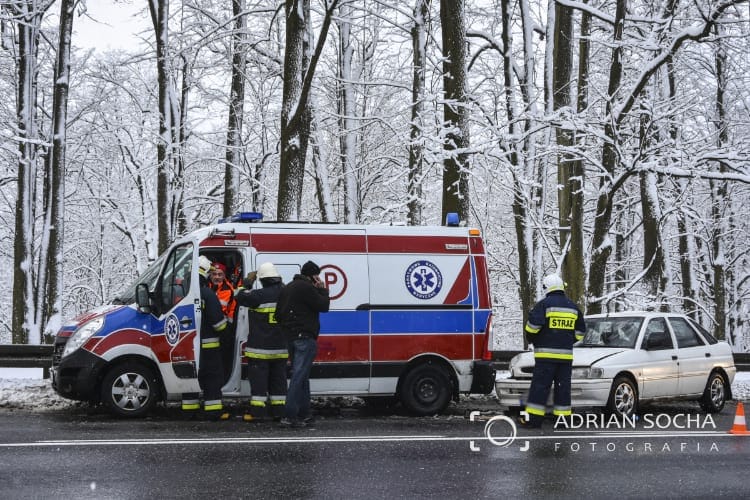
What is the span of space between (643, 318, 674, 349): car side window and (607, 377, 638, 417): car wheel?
33.6 inches

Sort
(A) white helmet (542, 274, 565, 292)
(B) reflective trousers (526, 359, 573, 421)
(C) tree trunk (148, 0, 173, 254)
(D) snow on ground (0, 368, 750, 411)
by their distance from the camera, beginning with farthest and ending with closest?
(C) tree trunk (148, 0, 173, 254) → (D) snow on ground (0, 368, 750, 411) → (A) white helmet (542, 274, 565, 292) → (B) reflective trousers (526, 359, 573, 421)

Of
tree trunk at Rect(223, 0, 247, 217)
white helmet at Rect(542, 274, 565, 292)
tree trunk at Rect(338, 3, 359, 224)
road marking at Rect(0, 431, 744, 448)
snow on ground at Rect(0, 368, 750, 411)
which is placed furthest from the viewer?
tree trunk at Rect(338, 3, 359, 224)

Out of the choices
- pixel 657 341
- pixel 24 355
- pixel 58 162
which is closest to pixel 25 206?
pixel 58 162

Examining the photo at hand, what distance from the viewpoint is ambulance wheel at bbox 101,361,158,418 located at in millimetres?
10961

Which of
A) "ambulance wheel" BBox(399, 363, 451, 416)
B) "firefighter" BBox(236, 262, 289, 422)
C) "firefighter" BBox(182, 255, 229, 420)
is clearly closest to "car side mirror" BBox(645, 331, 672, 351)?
"ambulance wheel" BBox(399, 363, 451, 416)

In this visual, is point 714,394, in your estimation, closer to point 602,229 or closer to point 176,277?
point 602,229

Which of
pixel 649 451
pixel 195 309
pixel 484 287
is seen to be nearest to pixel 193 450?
pixel 195 309

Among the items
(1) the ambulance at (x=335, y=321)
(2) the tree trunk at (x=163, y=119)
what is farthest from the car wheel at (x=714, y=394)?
(2) the tree trunk at (x=163, y=119)

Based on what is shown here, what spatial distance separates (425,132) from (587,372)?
21.1 ft

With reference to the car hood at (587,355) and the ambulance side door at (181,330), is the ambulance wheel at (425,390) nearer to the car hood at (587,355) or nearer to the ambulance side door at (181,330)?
the car hood at (587,355)

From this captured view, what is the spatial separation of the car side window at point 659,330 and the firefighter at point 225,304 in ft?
17.2

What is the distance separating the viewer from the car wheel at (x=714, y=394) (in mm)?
13000

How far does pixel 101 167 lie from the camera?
3359cm

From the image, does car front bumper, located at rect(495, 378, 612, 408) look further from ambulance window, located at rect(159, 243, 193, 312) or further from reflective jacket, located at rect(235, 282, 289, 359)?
ambulance window, located at rect(159, 243, 193, 312)
